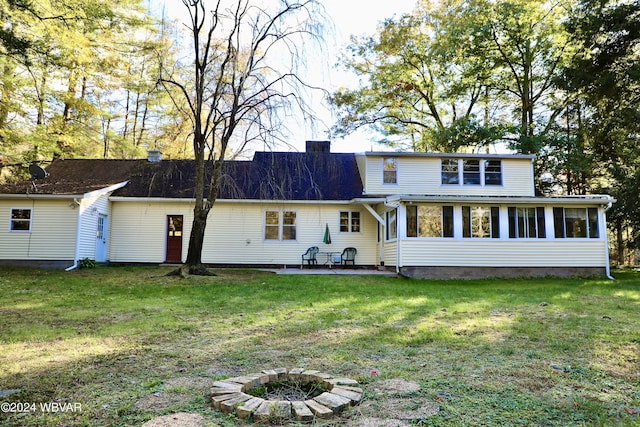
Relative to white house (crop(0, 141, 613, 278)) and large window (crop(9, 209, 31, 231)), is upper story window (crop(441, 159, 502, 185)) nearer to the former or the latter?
white house (crop(0, 141, 613, 278))

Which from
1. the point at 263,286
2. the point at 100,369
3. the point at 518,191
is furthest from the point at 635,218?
the point at 100,369

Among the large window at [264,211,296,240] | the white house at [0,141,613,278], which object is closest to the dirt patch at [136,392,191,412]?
the white house at [0,141,613,278]

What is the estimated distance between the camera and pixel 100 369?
12.1 feet

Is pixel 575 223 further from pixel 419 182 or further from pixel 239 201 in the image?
pixel 239 201

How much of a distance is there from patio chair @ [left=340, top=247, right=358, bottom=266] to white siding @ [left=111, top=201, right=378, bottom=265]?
0.70ft

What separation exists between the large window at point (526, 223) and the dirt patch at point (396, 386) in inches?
452

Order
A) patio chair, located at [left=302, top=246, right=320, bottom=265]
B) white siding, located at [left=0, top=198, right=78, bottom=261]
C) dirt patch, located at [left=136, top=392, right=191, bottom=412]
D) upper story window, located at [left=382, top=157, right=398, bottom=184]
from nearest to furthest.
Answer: dirt patch, located at [left=136, top=392, right=191, bottom=412] → white siding, located at [left=0, top=198, right=78, bottom=261] → patio chair, located at [left=302, top=246, right=320, bottom=265] → upper story window, located at [left=382, top=157, right=398, bottom=184]

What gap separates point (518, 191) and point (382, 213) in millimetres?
5545

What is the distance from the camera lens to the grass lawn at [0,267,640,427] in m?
2.88

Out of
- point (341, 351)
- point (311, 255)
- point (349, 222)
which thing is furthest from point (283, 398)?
point (349, 222)

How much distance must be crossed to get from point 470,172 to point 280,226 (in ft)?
24.7

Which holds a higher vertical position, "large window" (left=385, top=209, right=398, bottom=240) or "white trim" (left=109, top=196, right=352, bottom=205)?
"white trim" (left=109, top=196, right=352, bottom=205)

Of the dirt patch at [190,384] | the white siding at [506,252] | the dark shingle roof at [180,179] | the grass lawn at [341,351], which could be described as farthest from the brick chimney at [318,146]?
the dirt patch at [190,384]

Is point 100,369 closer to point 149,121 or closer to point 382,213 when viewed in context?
point 382,213
